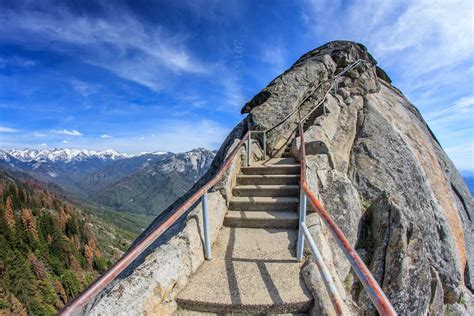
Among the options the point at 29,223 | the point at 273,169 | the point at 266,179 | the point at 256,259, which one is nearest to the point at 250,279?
the point at 256,259

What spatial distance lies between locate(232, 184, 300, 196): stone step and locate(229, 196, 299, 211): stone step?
0.22 meters

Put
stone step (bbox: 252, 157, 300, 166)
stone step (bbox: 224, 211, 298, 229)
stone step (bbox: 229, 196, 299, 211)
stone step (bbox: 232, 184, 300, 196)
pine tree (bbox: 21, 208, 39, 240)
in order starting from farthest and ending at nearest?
pine tree (bbox: 21, 208, 39, 240) → stone step (bbox: 252, 157, 300, 166) → stone step (bbox: 232, 184, 300, 196) → stone step (bbox: 229, 196, 299, 211) → stone step (bbox: 224, 211, 298, 229)

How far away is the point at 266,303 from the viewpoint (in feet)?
12.2

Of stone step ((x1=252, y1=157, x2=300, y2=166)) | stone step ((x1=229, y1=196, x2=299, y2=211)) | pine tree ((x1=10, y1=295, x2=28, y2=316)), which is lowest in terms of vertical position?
pine tree ((x1=10, y1=295, x2=28, y2=316))

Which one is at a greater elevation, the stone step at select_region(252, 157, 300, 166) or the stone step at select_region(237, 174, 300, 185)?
the stone step at select_region(252, 157, 300, 166)

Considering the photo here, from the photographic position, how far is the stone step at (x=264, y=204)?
632cm

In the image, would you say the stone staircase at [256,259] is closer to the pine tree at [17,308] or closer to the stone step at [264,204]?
the stone step at [264,204]

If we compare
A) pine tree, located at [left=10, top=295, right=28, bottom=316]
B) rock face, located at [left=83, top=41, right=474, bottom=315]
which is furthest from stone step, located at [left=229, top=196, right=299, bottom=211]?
pine tree, located at [left=10, top=295, right=28, bottom=316]

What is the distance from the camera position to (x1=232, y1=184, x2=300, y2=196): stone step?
6.83m

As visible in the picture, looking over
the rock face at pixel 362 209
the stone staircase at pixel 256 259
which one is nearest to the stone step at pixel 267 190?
the stone staircase at pixel 256 259

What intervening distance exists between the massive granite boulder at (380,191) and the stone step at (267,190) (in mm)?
639

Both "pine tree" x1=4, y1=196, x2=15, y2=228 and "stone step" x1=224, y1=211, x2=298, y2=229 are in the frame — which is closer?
"stone step" x1=224, y1=211, x2=298, y2=229

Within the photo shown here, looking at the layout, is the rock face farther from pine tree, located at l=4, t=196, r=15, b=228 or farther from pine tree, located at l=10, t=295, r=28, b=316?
pine tree, located at l=4, t=196, r=15, b=228

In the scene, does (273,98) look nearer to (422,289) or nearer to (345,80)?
(345,80)
